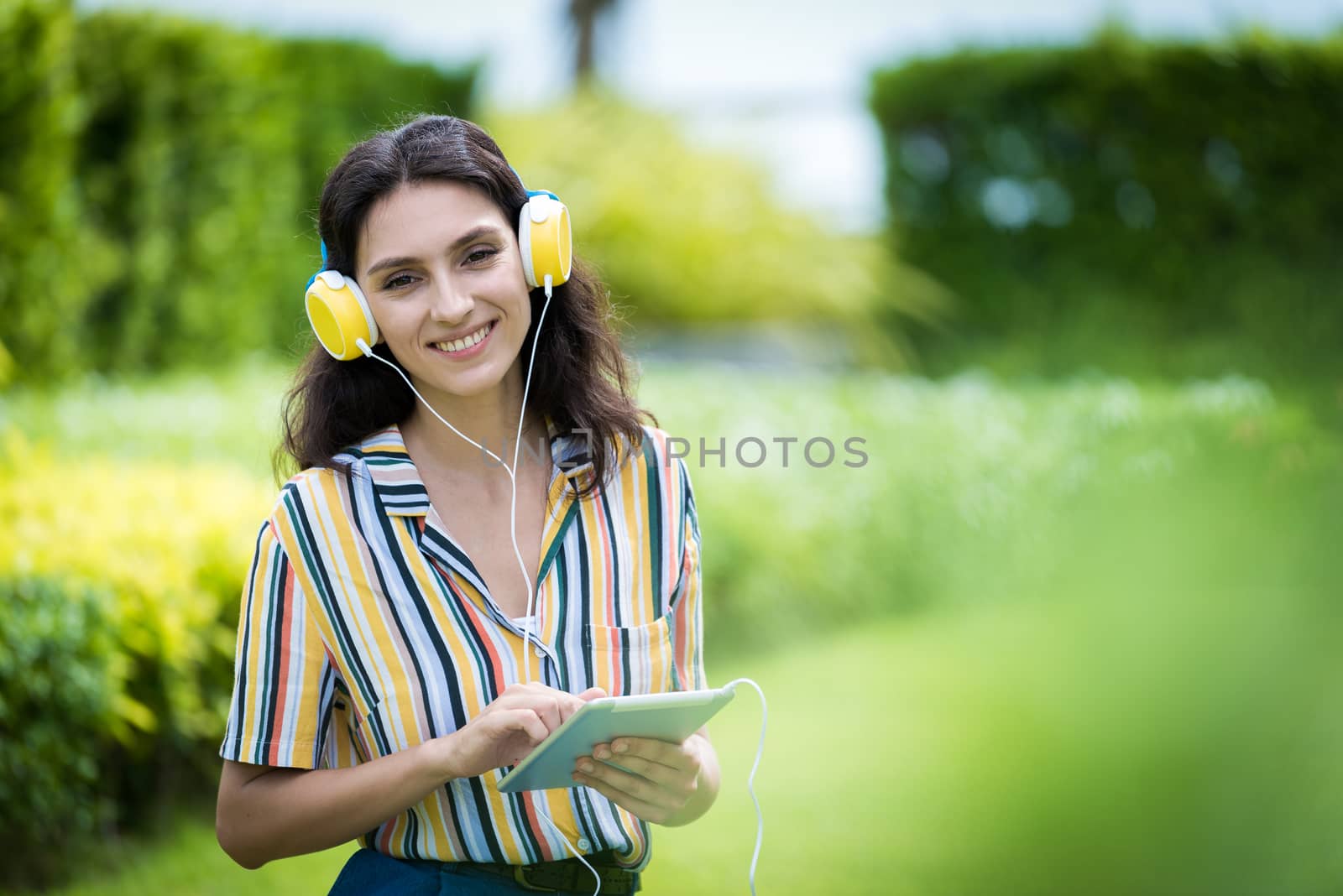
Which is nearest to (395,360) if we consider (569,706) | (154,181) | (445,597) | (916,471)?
(445,597)

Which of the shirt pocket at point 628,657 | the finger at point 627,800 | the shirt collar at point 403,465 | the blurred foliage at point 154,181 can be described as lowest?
the finger at point 627,800

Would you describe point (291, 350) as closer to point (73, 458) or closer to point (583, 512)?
point (583, 512)

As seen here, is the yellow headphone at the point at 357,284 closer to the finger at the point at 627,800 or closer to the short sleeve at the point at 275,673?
the short sleeve at the point at 275,673

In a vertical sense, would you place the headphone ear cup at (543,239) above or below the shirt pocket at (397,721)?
above

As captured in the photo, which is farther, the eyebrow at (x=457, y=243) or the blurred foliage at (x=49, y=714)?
the blurred foliage at (x=49, y=714)

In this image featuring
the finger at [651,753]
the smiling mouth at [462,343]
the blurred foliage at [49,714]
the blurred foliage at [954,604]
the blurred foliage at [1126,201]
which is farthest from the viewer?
the blurred foliage at [1126,201]

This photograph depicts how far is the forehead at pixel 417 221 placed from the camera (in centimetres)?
162

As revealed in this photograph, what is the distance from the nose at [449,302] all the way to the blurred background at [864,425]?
16.8 inches

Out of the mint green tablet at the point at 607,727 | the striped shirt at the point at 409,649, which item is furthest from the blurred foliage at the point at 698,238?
the mint green tablet at the point at 607,727

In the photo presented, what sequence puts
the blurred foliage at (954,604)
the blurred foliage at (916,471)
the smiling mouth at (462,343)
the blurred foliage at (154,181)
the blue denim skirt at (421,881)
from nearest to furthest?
1. the blue denim skirt at (421,881)
2. the smiling mouth at (462,343)
3. the blurred foliage at (954,604)
4. the blurred foliage at (916,471)
5. the blurred foliage at (154,181)

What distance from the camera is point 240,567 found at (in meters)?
3.56

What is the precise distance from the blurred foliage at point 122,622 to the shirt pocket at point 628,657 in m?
1.95

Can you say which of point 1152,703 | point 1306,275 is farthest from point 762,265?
point 1152,703

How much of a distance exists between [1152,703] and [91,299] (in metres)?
6.00
